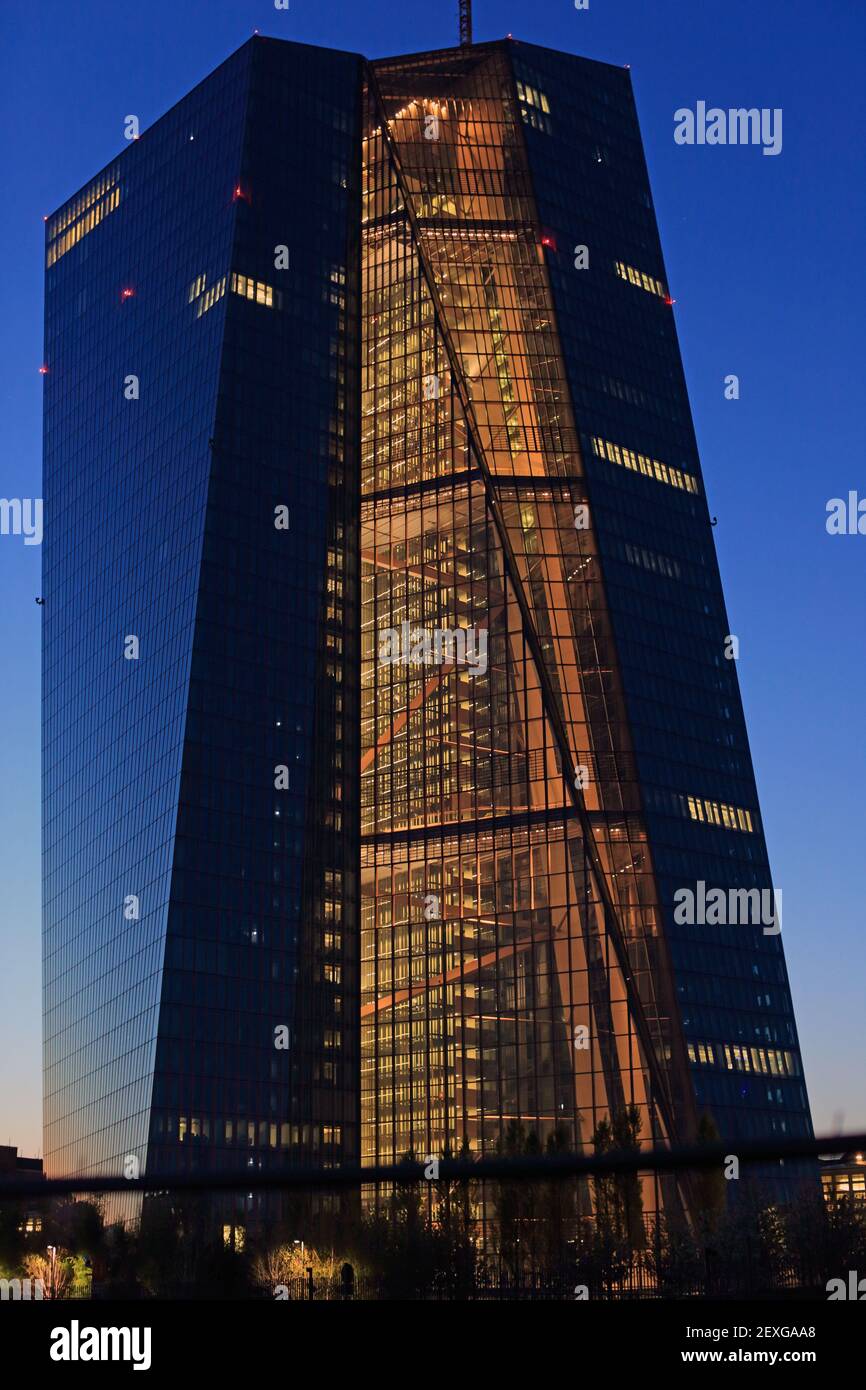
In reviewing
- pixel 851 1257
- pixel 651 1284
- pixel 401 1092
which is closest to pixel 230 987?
pixel 401 1092

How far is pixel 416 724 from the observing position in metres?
189

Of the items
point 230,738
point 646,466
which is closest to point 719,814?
point 646,466

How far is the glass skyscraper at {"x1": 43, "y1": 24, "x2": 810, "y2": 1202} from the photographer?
546 ft

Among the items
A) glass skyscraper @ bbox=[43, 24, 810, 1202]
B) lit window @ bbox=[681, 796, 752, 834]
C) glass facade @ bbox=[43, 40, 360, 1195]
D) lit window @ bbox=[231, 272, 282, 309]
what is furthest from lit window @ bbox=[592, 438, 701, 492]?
lit window @ bbox=[231, 272, 282, 309]

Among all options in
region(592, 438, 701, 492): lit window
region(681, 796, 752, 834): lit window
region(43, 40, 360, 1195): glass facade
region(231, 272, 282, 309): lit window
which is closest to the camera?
region(43, 40, 360, 1195): glass facade

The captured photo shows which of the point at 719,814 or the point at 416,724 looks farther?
the point at 416,724

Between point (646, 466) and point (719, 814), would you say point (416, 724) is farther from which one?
point (646, 466)

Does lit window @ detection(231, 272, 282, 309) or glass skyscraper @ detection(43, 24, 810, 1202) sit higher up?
lit window @ detection(231, 272, 282, 309)

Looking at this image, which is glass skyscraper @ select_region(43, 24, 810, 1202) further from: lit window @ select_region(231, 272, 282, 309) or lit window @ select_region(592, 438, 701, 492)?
lit window @ select_region(231, 272, 282, 309)

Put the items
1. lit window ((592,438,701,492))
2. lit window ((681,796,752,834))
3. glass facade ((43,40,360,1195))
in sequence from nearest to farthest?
glass facade ((43,40,360,1195))
lit window ((681,796,752,834))
lit window ((592,438,701,492))

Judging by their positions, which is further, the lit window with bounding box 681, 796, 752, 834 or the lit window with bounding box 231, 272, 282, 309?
the lit window with bounding box 231, 272, 282, 309

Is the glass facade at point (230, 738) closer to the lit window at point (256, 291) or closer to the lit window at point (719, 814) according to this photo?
the lit window at point (256, 291)

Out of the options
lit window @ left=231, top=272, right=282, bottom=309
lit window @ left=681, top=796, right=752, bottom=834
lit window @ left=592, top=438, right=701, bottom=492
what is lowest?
lit window @ left=681, top=796, right=752, bottom=834

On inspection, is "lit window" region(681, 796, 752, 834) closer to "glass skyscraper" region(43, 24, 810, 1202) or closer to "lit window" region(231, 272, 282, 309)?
"glass skyscraper" region(43, 24, 810, 1202)
